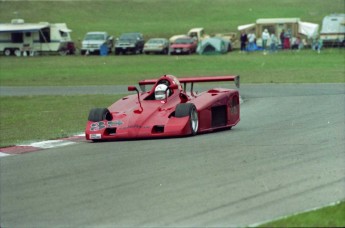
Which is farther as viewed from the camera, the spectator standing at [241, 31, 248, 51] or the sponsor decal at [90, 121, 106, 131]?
the spectator standing at [241, 31, 248, 51]

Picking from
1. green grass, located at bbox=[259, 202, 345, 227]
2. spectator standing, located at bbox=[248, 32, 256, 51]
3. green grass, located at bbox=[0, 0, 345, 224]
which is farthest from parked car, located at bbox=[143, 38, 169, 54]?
green grass, located at bbox=[259, 202, 345, 227]

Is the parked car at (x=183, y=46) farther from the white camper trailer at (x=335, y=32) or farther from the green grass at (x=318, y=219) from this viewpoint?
the green grass at (x=318, y=219)

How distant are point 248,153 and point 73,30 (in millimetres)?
66351

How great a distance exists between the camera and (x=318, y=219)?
27.5ft

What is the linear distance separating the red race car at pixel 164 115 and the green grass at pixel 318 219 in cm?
672

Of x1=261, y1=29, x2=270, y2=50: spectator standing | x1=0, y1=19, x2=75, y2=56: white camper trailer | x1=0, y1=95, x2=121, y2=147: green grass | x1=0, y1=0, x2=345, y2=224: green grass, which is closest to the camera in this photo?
x1=0, y1=95, x2=121, y2=147: green grass

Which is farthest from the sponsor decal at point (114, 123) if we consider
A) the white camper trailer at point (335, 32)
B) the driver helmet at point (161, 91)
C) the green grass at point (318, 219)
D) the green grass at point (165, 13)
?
the green grass at point (165, 13)

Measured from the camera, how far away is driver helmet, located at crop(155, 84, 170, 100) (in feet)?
53.5

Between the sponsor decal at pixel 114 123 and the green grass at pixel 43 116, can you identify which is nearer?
the sponsor decal at pixel 114 123

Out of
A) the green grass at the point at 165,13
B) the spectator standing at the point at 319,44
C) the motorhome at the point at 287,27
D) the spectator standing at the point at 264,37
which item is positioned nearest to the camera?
the spectator standing at the point at 319,44

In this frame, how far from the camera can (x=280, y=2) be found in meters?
89.8

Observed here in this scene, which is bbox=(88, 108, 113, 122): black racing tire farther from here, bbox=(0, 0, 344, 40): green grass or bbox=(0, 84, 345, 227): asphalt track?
bbox=(0, 0, 344, 40): green grass

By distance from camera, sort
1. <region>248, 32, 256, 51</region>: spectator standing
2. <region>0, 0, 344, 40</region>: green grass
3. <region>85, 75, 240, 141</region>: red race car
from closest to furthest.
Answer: <region>85, 75, 240, 141</region>: red race car < <region>248, 32, 256, 51</region>: spectator standing < <region>0, 0, 344, 40</region>: green grass

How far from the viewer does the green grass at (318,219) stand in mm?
8180
